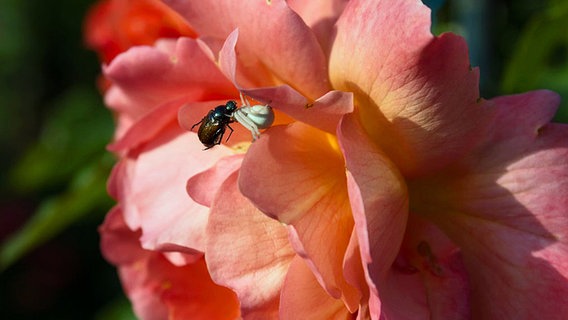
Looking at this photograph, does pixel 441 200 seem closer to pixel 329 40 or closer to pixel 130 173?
pixel 329 40

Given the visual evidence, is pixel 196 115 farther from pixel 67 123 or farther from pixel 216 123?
pixel 67 123

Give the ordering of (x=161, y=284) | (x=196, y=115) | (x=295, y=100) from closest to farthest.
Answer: (x=295, y=100), (x=196, y=115), (x=161, y=284)

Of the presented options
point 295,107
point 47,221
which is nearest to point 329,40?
point 295,107

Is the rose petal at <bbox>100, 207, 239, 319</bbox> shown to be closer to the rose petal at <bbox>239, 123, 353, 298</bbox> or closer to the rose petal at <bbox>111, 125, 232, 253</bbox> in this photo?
the rose petal at <bbox>111, 125, 232, 253</bbox>

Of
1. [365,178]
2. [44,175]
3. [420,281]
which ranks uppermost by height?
[365,178]

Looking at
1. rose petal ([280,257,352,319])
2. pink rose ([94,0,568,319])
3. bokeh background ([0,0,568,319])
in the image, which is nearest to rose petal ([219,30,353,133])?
pink rose ([94,0,568,319])

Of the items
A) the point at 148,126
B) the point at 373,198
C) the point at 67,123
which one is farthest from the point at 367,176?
the point at 67,123

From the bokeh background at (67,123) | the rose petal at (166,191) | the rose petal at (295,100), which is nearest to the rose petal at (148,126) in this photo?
the rose petal at (166,191)
